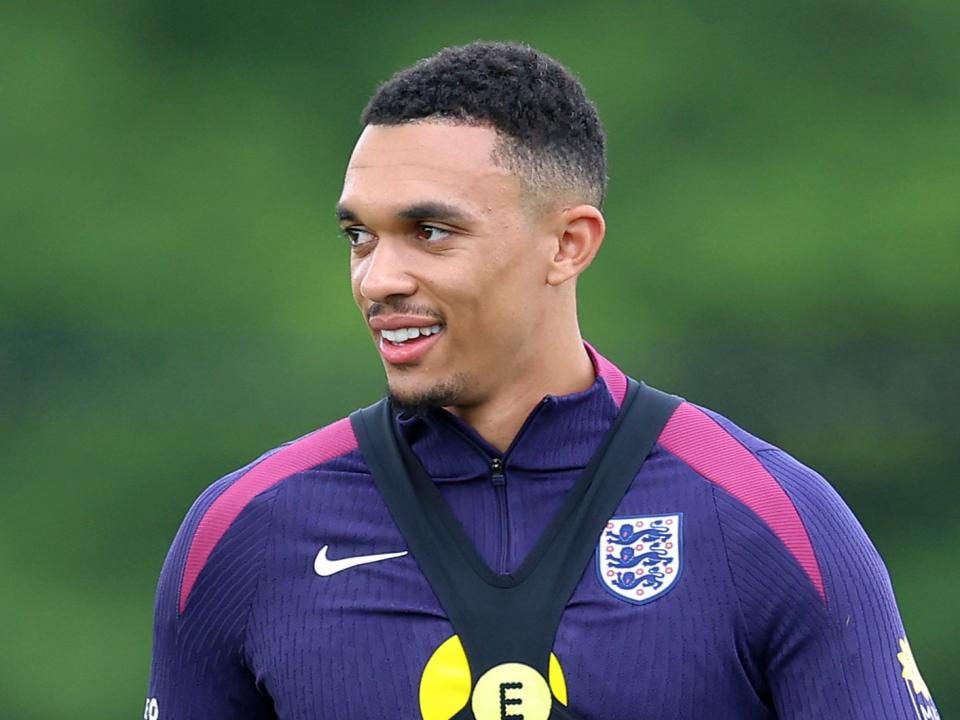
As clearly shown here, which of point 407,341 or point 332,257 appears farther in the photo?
point 332,257

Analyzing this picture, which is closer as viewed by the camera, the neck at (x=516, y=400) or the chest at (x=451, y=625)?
the chest at (x=451, y=625)

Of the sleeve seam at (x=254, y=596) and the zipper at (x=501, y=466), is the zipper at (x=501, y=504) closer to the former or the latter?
the zipper at (x=501, y=466)

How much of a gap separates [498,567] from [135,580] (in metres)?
8.26

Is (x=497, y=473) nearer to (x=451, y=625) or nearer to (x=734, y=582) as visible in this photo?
(x=451, y=625)

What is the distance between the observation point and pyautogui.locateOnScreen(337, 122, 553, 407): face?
307 centimetres

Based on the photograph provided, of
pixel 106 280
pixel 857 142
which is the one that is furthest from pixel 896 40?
pixel 106 280

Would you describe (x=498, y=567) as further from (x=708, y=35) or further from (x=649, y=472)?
(x=708, y=35)

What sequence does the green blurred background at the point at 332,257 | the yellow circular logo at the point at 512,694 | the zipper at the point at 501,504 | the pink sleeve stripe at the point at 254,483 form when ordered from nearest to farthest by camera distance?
the yellow circular logo at the point at 512,694 < the zipper at the point at 501,504 < the pink sleeve stripe at the point at 254,483 < the green blurred background at the point at 332,257

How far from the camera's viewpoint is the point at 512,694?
2979 millimetres

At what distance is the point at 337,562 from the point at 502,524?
26cm

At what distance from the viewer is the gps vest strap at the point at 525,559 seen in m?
3.00

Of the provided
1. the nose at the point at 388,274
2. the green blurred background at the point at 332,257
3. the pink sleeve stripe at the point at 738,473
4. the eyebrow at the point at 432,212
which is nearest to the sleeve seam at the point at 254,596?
the nose at the point at 388,274

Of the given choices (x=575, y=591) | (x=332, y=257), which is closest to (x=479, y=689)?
(x=575, y=591)

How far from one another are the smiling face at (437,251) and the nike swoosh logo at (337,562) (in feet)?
0.79
